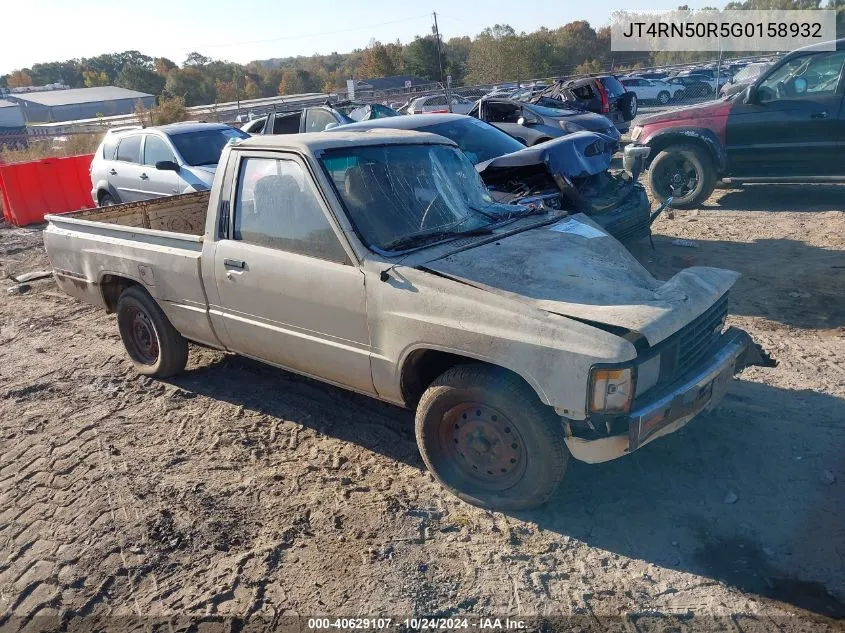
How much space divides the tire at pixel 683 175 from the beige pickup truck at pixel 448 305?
18.9 ft

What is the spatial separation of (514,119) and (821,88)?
5907mm

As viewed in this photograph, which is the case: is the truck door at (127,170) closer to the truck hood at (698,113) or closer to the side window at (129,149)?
the side window at (129,149)

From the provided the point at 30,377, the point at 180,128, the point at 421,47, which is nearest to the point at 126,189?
the point at 180,128

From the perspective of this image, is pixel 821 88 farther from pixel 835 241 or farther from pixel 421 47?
pixel 421 47

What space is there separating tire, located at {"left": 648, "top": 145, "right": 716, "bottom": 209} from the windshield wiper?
6.38 meters

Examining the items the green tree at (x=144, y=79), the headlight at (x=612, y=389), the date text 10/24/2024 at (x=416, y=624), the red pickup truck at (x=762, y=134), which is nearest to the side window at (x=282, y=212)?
the headlight at (x=612, y=389)

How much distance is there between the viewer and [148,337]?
17.7 ft

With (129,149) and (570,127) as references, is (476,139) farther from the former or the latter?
(129,149)

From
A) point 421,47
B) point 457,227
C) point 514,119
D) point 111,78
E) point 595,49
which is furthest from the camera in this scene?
point 111,78

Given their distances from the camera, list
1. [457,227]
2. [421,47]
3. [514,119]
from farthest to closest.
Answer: [421,47] < [514,119] < [457,227]

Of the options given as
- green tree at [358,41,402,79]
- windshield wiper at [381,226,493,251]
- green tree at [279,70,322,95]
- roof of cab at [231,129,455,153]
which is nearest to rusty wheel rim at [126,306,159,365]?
roof of cab at [231,129,455,153]

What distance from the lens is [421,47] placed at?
5306 centimetres

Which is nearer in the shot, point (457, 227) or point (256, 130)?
point (457, 227)

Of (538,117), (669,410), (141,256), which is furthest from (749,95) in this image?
(141,256)
